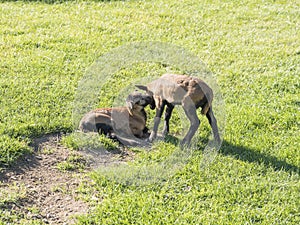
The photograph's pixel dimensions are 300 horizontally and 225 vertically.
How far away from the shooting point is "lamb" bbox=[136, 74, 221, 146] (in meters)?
5.65

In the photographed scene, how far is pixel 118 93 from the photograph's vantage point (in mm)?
7309

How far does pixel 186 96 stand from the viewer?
18.5 ft

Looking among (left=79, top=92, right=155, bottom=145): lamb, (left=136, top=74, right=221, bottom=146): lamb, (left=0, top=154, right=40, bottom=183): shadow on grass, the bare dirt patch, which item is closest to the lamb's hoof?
(left=136, top=74, right=221, bottom=146): lamb

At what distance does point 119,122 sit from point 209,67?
2.40m

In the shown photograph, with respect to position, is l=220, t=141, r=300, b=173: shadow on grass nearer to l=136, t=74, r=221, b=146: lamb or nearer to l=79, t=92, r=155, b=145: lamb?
l=136, t=74, r=221, b=146: lamb

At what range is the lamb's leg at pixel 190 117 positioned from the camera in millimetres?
5672

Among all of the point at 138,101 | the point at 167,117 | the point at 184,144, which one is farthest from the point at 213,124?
the point at 138,101

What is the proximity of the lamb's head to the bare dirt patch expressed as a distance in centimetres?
79

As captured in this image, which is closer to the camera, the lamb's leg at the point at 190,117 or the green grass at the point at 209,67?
the green grass at the point at 209,67

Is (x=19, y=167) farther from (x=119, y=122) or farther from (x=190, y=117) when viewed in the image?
(x=190, y=117)

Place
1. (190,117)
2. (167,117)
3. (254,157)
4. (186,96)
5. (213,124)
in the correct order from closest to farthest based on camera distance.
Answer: (186,96) < (190,117) < (254,157) < (213,124) < (167,117)

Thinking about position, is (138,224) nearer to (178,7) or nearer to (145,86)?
(145,86)

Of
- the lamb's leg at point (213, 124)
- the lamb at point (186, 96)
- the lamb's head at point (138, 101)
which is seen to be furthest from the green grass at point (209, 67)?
the lamb's head at point (138, 101)

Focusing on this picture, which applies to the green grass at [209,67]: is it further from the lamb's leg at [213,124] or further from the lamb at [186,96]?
the lamb at [186,96]
